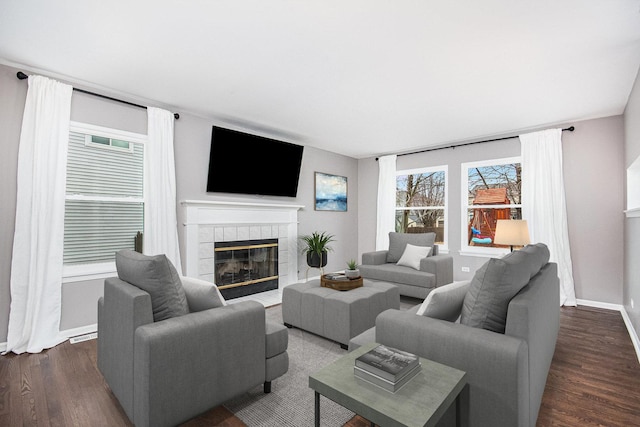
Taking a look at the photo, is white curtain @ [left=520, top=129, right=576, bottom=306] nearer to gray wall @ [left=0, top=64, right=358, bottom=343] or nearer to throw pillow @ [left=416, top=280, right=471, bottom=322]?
throw pillow @ [left=416, top=280, right=471, bottom=322]

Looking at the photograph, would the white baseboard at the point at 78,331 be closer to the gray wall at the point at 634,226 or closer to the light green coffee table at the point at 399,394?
the light green coffee table at the point at 399,394

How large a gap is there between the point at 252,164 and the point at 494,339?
3827mm

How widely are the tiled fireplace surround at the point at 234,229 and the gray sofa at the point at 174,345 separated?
1.89 m

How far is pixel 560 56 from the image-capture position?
2.55 m

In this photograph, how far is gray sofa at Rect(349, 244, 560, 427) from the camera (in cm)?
135

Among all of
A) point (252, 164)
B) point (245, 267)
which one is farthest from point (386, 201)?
point (245, 267)

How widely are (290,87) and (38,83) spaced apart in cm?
232

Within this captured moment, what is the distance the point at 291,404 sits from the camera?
1.93m

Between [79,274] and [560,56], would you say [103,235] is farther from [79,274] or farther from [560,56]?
[560,56]

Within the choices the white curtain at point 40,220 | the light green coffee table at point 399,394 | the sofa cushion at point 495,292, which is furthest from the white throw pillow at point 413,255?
the white curtain at point 40,220

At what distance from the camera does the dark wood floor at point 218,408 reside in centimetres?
179

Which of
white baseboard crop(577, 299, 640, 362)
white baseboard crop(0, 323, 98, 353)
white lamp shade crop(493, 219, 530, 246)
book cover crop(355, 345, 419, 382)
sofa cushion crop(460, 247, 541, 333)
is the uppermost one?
white lamp shade crop(493, 219, 530, 246)

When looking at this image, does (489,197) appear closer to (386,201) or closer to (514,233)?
(514,233)

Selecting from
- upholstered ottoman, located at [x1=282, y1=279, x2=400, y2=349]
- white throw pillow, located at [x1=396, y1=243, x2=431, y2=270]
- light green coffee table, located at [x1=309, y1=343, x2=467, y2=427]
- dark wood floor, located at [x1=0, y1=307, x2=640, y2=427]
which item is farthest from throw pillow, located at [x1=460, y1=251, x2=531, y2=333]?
white throw pillow, located at [x1=396, y1=243, x2=431, y2=270]
